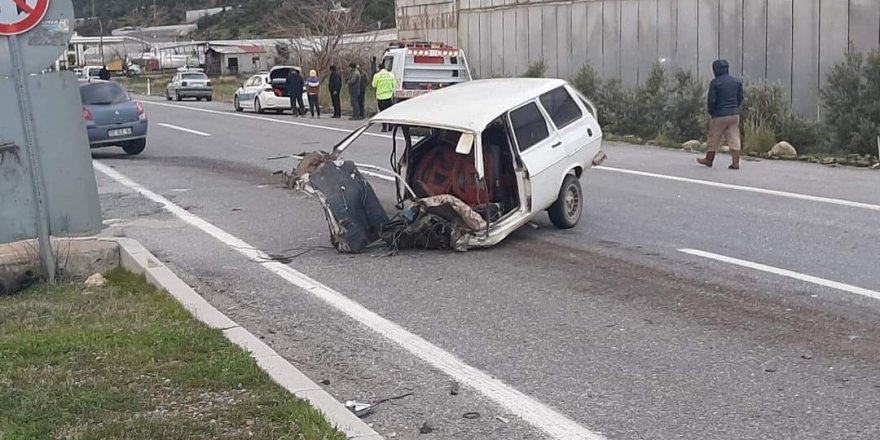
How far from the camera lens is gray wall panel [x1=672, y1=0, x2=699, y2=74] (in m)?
25.5

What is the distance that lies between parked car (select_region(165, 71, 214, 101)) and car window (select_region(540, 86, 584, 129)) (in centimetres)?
3989

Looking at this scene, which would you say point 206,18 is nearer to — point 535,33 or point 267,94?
point 267,94

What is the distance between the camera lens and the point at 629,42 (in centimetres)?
2759

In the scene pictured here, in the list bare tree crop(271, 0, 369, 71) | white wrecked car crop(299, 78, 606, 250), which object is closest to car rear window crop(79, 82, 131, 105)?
white wrecked car crop(299, 78, 606, 250)

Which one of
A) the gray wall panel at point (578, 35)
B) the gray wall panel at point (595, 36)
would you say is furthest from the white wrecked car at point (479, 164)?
the gray wall panel at point (578, 35)

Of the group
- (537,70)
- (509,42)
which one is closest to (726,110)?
(537,70)

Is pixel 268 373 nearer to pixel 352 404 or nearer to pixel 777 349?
pixel 352 404

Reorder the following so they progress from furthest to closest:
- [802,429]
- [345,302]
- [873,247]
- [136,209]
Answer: [136,209] → [873,247] → [345,302] → [802,429]

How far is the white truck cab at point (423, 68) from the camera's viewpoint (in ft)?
89.8

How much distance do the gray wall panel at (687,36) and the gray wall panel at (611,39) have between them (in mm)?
2329

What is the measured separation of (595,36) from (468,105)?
63.4 feet

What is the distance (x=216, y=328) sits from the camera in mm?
6727

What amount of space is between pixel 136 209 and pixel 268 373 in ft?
27.1

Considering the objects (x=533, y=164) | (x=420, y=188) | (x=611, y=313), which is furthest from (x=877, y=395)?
(x=420, y=188)
